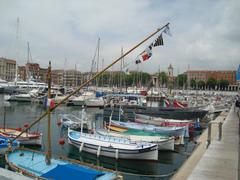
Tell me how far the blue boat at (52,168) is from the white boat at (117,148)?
6.30 meters

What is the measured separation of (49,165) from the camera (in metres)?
15.3

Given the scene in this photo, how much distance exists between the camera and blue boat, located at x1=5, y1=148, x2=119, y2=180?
12.9 meters

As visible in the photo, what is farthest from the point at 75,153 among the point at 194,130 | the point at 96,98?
the point at 96,98

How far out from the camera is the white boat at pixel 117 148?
72.3ft

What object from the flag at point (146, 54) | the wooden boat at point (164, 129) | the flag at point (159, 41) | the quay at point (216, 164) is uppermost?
the flag at point (159, 41)

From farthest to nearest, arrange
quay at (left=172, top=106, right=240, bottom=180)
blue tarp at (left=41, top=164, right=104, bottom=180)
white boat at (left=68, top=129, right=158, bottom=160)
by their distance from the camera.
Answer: white boat at (left=68, top=129, right=158, bottom=160) < blue tarp at (left=41, top=164, right=104, bottom=180) < quay at (left=172, top=106, right=240, bottom=180)

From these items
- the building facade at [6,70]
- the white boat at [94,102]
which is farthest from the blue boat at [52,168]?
the building facade at [6,70]

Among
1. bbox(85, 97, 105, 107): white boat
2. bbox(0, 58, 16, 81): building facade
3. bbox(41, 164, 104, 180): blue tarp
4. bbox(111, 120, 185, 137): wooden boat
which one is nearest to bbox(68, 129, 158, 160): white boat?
bbox(111, 120, 185, 137): wooden boat

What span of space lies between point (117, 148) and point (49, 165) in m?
8.01

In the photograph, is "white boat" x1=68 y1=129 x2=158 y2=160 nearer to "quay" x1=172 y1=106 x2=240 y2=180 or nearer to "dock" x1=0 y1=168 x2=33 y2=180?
"quay" x1=172 y1=106 x2=240 y2=180

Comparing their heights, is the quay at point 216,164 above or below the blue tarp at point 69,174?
above

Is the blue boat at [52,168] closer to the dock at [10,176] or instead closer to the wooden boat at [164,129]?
the dock at [10,176]

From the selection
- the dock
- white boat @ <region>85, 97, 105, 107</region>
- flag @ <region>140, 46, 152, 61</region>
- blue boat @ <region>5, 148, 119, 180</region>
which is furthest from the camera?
white boat @ <region>85, 97, 105, 107</region>

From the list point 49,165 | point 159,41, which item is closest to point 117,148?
point 49,165
